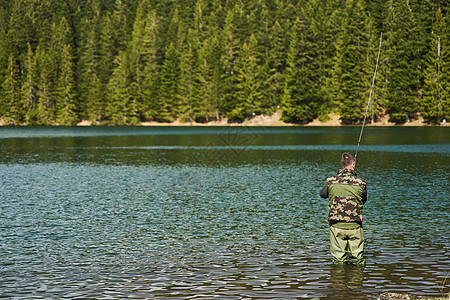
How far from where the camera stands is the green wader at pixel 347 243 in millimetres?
12836

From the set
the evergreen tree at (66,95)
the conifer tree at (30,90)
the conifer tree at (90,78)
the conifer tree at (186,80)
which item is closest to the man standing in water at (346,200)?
the conifer tree at (186,80)

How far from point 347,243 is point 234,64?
462 feet

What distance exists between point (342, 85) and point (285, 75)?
15.2 meters

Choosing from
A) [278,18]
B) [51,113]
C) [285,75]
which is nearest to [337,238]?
[285,75]

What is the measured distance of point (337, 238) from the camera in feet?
42.7

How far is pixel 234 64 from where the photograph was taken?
151875 millimetres

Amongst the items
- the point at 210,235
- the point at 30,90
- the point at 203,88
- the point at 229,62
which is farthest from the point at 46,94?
the point at 210,235

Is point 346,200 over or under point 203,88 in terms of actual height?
under

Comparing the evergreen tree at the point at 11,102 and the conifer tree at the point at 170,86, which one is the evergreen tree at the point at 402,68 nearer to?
the conifer tree at the point at 170,86

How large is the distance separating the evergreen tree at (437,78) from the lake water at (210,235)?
2899 inches

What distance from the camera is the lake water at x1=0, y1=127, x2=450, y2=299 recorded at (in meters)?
12.8

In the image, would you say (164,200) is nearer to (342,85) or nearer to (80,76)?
(342,85)

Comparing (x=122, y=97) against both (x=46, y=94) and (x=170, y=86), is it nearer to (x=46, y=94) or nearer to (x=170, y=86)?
(x=170, y=86)

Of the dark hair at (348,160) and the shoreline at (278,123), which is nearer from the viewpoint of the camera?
the dark hair at (348,160)
